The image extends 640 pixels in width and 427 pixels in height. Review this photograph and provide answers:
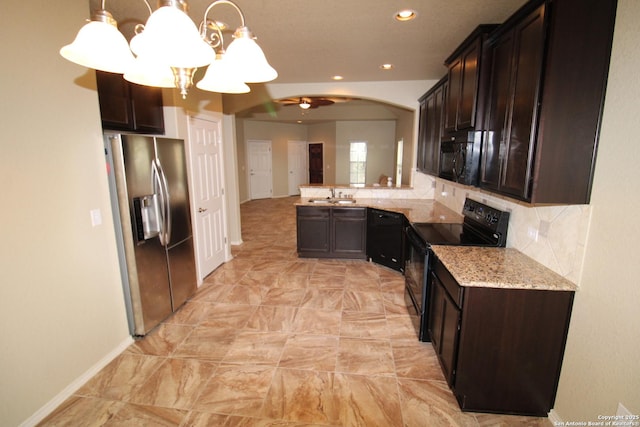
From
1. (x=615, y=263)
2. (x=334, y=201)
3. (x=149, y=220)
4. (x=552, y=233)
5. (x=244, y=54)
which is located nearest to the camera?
(x=244, y=54)

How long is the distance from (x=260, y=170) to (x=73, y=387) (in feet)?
28.1

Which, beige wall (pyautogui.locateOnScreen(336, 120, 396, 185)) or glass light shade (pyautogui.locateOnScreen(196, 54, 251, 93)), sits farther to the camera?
beige wall (pyautogui.locateOnScreen(336, 120, 396, 185))

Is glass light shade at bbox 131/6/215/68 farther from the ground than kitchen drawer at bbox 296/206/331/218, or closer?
farther from the ground

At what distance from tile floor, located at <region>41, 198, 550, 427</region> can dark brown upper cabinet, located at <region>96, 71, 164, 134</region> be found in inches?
73.7

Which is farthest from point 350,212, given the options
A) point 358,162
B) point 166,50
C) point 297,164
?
point 297,164

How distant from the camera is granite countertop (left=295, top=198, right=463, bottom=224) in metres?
3.34

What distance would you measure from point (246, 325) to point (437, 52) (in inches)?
131

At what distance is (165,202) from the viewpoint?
276 centimetres

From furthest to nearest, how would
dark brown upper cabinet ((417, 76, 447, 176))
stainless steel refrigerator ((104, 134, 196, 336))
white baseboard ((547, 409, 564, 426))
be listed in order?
dark brown upper cabinet ((417, 76, 447, 176)), stainless steel refrigerator ((104, 134, 196, 336)), white baseboard ((547, 409, 564, 426))

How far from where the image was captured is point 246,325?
286 cm

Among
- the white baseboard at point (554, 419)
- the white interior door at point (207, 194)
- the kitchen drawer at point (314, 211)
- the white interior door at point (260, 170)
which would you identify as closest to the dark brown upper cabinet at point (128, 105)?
the white interior door at point (207, 194)

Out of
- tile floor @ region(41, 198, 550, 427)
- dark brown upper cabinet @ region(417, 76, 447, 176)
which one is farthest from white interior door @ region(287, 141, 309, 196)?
tile floor @ region(41, 198, 550, 427)

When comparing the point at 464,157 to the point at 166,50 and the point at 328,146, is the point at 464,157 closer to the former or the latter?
the point at 166,50

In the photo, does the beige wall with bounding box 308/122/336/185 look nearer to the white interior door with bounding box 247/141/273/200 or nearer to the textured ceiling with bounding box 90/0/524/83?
the white interior door with bounding box 247/141/273/200
